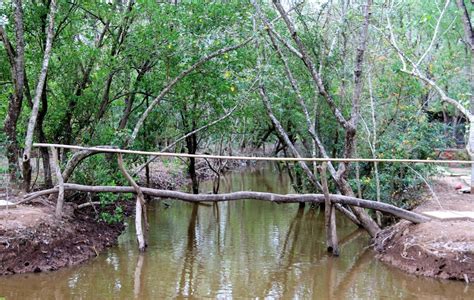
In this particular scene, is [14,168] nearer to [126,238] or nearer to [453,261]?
[126,238]

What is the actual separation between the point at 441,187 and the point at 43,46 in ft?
34.6

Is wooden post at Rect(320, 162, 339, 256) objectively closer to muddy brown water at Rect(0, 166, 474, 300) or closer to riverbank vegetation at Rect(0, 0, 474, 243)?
muddy brown water at Rect(0, 166, 474, 300)

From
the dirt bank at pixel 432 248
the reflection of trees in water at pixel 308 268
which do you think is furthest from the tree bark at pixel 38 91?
the dirt bank at pixel 432 248

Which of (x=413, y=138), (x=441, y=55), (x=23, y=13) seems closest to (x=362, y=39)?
(x=413, y=138)

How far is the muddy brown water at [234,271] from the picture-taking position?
743 cm

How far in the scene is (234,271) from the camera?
8523mm

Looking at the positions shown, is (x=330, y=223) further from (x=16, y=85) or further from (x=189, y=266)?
(x=16, y=85)

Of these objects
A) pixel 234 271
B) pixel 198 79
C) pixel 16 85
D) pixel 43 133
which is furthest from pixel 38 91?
pixel 234 271

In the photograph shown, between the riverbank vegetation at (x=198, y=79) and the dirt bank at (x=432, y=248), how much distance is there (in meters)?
1.11

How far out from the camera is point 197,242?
35.1ft

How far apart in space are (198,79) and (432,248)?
6757 millimetres

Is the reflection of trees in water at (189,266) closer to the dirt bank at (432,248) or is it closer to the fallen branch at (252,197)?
the fallen branch at (252,197)

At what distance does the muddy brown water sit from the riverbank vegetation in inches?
47.7

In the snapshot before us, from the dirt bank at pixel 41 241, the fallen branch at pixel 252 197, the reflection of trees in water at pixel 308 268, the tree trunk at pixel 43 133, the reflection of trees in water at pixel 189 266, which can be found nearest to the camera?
the reflection of trees in water at pixel 189 266
